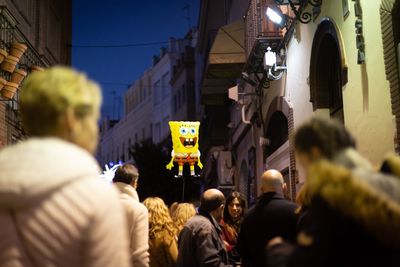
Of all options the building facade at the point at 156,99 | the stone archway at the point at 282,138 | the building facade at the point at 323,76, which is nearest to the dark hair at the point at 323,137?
the building facade at the point at 323,76

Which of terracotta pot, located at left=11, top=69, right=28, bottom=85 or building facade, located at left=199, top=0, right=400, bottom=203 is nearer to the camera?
building facade, located at left=199, top=0, right=400, bottom=203

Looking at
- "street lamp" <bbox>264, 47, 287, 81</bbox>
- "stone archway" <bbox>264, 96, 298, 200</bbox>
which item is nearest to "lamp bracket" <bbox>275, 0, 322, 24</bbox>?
"street lamp" <bbox>264, 47, 287, 81</bbox>

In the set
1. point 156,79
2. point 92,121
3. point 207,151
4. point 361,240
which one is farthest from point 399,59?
point 156,79

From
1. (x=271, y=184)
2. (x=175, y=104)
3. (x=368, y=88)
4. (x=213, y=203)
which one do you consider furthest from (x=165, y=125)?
(x=271, y=184)

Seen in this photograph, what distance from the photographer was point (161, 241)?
750 centimetres

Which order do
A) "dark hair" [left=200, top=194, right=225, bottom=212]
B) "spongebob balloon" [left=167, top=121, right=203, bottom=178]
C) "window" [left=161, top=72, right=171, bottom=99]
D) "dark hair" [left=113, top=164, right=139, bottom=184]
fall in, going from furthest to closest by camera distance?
1. "window" [left=161, top=72, right=171, bottom=99]
2. "spongebob balloon" [left=167, top=121, right=203, bottom=178]
3. "dark hair" [left=200, top=194, right=225, bottom=212]
4. "dark hair" [left=113, top=164, right=139, bottom=184]

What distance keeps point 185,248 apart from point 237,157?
18.8 meters

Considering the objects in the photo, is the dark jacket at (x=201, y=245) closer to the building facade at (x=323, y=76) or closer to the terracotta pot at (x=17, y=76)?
the building facade at (x=323, y=76)

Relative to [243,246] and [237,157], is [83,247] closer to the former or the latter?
[243,246]

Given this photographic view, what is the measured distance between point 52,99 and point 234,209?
20.4ft

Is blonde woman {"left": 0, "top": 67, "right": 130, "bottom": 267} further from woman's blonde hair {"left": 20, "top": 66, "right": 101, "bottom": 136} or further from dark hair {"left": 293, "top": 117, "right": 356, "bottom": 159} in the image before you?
dark hair {"left": 293, "top": 117, "right": 356, "bottom": 159}

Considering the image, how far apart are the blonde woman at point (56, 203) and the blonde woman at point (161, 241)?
4751 millimetres

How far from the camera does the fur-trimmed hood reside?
9.88 ft

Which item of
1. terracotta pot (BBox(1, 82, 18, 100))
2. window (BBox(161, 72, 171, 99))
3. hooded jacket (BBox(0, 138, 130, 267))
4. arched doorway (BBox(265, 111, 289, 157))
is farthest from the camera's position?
window (BBox(161, 72, 171, 99))
